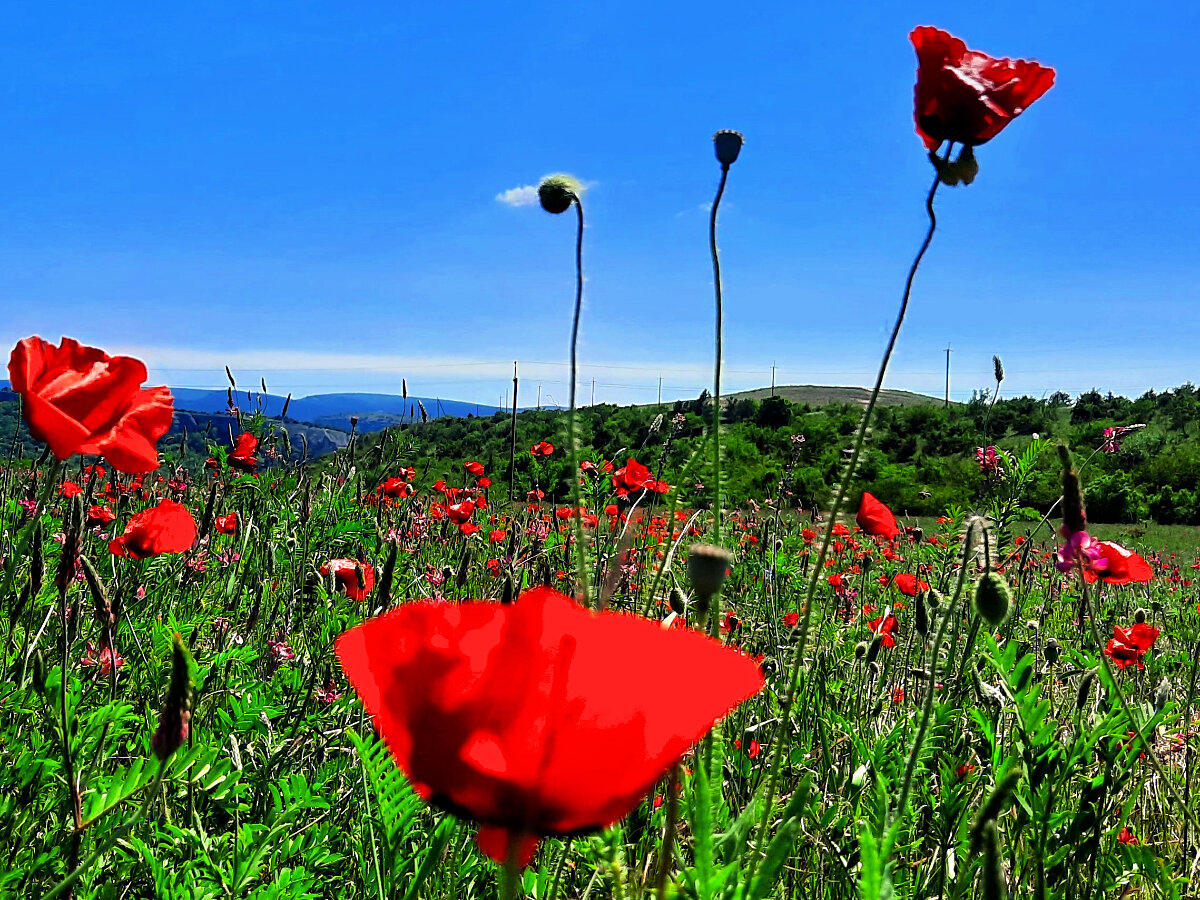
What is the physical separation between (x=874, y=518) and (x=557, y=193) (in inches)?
80.8

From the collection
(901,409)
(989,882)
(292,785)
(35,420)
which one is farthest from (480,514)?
(901,409)

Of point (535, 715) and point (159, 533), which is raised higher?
point (535, 715)

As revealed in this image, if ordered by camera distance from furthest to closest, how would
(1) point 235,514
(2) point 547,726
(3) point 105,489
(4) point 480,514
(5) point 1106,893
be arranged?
1. (4) point 480,514
2. (3) point 105,489
3. (1) point 235,514
4. (5) point 1106,893
5. (2) point 547,726

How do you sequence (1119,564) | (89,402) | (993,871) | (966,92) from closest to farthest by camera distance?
(993,871), (966,92), (89,402), (1119,564)

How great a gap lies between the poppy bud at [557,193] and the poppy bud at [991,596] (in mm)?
662

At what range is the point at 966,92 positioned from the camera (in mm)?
922

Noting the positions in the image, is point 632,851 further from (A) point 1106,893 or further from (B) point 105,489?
(B) point 105,489

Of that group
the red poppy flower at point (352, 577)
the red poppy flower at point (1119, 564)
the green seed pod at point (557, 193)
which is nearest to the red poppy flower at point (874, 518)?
the red poppy flower at point (1119, 564)

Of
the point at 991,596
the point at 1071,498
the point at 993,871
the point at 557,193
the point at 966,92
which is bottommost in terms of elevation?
the point at 993,871

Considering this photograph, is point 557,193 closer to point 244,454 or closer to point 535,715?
point 535,715

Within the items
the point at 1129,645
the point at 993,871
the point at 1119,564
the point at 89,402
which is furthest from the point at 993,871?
the point at 1129,645

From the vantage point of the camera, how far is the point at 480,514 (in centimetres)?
508

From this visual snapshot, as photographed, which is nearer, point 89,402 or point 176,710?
point 176,710

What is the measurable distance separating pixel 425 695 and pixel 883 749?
1513 millimetres
